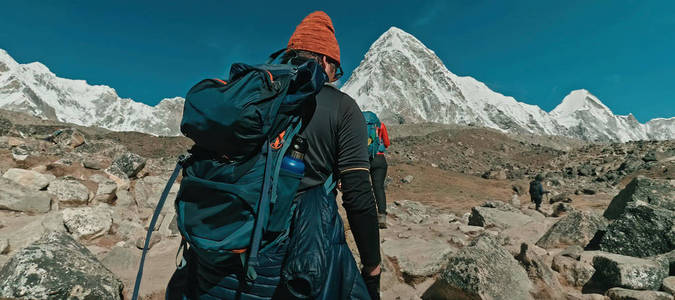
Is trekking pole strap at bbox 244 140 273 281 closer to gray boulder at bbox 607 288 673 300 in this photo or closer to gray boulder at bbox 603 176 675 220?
gray boulder at bbox 607 288 673 300

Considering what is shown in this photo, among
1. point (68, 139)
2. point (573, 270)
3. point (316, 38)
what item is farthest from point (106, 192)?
point (573, 270)

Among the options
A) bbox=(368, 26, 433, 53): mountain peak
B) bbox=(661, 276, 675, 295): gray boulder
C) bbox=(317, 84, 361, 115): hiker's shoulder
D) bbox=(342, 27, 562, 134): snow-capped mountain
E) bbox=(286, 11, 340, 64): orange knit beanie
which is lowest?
bbox=(661, 276, 675, 295): gray boulder

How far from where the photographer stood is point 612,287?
11.3 feet

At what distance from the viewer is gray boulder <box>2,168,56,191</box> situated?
20.1 ft

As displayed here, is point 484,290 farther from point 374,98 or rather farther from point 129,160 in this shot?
point 374,98

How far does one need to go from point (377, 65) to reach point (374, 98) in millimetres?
26290

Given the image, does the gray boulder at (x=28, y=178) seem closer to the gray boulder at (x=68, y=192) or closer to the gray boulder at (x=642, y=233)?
the gray boulder at (x=68, y=192)

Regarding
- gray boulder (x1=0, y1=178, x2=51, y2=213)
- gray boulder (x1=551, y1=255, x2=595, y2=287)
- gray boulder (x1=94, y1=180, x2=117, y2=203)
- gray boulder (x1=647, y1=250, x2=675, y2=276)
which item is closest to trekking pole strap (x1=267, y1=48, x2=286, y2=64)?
gray boulder (x1=551, y1=255, x2=595, y2=287)

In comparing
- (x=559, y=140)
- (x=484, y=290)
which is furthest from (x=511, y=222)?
(x=559, y=140)

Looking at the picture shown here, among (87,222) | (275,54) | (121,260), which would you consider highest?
(275,54)

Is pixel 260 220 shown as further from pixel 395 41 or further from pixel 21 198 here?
pixel 395 41

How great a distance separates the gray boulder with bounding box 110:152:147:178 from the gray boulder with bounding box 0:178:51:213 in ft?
6.92

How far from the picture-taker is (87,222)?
525 centimetres

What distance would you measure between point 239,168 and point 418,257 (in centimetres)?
370
